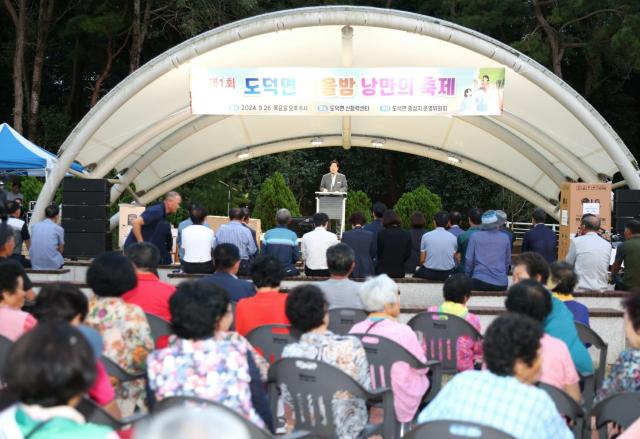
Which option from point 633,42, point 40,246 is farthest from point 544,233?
point 633,42

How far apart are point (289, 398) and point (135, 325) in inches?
36.3

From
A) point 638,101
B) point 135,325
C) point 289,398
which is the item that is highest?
point 638,101

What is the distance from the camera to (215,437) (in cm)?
144

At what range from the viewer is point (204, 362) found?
383cm

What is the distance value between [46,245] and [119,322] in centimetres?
660

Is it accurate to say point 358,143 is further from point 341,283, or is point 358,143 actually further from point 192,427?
point 192,427

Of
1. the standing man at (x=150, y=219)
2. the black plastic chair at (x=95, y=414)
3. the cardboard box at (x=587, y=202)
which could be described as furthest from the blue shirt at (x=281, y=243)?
the black plastic chair at (x=95, y=414)

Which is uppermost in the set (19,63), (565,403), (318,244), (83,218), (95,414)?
(19,63)

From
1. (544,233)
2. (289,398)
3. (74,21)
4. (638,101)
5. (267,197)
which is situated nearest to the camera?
(289,398)

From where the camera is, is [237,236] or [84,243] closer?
[237,236]

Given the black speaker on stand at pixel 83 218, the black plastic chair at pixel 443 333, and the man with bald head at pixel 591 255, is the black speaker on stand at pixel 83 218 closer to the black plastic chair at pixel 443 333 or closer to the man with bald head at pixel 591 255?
the man with bald head at pixel 591 255

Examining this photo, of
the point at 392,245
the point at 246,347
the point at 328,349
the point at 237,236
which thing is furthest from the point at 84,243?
the point at 246,347

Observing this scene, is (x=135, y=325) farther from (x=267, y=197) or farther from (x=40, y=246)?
(x=267, y=197)

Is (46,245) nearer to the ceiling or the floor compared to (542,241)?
nearer to the floor
